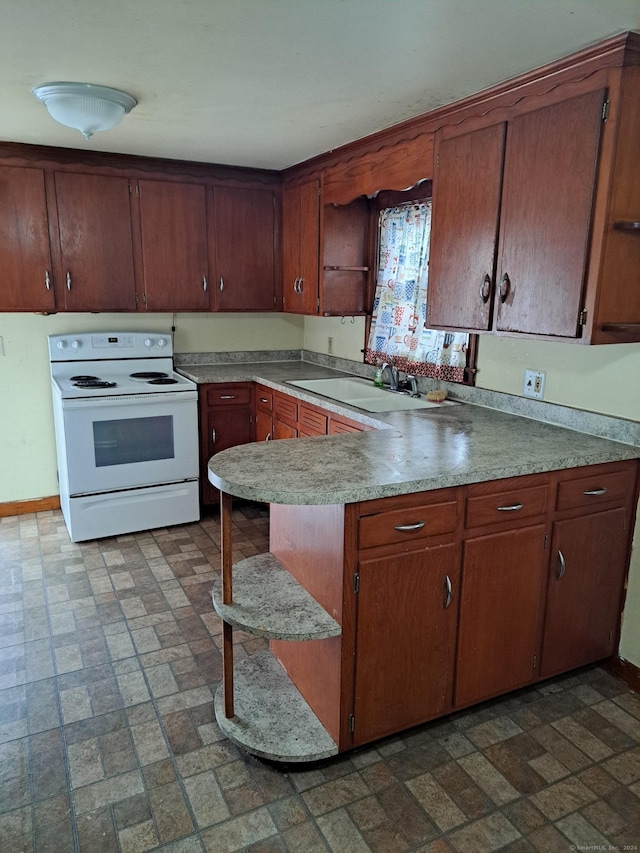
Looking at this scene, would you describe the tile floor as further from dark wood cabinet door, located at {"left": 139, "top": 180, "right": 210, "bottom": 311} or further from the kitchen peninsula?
dark wood cabinet door, located at {"left": 139, "top": 180, "right": 210, "bottom": 311}

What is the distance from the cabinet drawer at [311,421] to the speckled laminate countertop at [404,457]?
456 millimetres

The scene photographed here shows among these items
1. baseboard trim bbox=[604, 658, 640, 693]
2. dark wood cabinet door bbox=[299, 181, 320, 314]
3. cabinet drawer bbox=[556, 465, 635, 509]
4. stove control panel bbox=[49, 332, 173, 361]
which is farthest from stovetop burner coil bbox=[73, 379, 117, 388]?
baseboard trim bbox=[604, 658, 640, 693]

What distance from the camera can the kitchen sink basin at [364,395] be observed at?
10.3ft

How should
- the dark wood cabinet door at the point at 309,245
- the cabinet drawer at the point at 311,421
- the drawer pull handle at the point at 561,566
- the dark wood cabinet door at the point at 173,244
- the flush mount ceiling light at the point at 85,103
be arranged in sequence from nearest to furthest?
the drawer pull handle at the point at 561,566
the flush mount ceiling light at the point at 85,103
the cabinet drawer at the point at 311,421
the dark wood cabinet door at the point at 309,245
the dark wood cabinet door at the point at 173,244

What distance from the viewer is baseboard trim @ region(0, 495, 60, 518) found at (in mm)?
3966

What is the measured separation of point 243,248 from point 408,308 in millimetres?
1339

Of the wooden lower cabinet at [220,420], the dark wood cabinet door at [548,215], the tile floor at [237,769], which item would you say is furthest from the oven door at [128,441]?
the dark wood cabinet door at [548,215]

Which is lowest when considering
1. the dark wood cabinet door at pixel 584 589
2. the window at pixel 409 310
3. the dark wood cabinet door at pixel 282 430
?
the dark wood cabinet door at pixel 584 589

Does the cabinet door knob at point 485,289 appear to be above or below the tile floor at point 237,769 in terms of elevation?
above

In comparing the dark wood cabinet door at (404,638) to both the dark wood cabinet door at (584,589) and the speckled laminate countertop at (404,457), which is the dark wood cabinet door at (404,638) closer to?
the speckled laminate countertop at (404,457)

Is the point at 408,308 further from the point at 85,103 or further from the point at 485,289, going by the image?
the point at 85,103

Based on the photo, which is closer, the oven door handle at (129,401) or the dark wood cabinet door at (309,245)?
the oven door handle at (129,401)

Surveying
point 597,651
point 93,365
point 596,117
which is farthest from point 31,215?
point 597,651

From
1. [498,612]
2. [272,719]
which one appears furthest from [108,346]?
[498,612]
